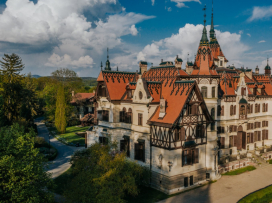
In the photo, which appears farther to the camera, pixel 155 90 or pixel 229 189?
pixel 155 90

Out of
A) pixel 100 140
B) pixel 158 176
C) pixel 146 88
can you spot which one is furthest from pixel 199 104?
pixel 100 140

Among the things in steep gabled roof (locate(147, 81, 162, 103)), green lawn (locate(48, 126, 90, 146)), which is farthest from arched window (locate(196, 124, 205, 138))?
green lawn (locate(48, 126, 90, 146))

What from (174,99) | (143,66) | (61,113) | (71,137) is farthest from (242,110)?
(61,113)

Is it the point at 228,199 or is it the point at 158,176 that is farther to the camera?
the point at 158,176

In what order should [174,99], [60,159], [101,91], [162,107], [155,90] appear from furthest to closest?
[60,159], [101,91], [155,90], [174,99], [162,107]

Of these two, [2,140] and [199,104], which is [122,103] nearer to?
[199,104]

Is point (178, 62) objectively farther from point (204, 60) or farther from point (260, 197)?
point (260, 197)
